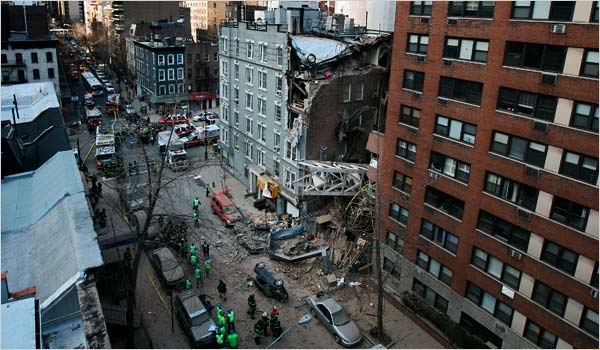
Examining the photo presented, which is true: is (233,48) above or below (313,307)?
above

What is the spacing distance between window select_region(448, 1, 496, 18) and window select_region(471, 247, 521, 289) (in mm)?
11526

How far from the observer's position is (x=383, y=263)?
2934 cm

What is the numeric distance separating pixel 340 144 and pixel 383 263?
10.9 metres

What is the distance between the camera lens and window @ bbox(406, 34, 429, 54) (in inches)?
928

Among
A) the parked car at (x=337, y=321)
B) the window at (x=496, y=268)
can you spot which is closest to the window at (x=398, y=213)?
the window at (x=496, y=268)

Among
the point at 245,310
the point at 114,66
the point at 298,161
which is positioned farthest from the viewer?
the point at 114,66

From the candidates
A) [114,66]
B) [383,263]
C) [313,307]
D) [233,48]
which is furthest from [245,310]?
[114,66]

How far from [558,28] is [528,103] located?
10.6 feet

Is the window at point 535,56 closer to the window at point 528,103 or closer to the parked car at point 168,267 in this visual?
the window at point 528,103

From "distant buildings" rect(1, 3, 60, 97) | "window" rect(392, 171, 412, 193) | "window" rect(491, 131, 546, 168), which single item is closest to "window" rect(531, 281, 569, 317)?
"window" rect(491, 131, 546, 168)

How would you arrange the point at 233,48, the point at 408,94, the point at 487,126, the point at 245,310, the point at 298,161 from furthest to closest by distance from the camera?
1. the point at 233,48
2. the point at 298,161
3. the point at 245,310
4. the point at 408,94
5. the point at 487,126

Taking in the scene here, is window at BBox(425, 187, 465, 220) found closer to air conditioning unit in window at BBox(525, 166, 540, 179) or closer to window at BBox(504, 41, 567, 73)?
air conditioning unit in window at BBox(525, 166, 540, 179)

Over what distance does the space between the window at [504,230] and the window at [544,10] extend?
30.3ft

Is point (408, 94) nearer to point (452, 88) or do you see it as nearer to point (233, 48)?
point (452, 88)
